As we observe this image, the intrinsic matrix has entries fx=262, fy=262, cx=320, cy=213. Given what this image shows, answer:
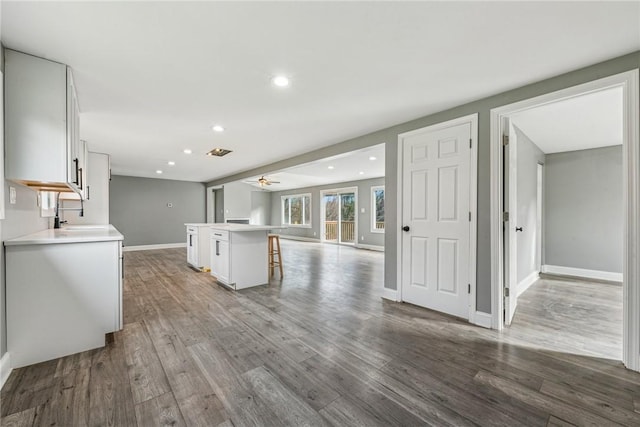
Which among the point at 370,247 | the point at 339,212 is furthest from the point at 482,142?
the point at 339,212

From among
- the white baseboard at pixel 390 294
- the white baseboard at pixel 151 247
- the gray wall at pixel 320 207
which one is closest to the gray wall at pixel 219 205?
the white baseboard at pixel 151 247

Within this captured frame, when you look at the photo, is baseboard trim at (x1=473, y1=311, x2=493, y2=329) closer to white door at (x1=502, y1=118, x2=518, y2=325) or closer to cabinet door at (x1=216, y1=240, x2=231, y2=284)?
white door at (x1=502, y1=118, x2=518, y2=325)

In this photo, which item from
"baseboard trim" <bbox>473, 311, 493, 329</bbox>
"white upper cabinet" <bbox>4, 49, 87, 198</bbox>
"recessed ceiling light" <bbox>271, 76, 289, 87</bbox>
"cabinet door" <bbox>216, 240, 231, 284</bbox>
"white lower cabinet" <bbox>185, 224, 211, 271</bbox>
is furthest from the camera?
"white lower cabinet" <bbox>185, 224, 211, 271</bbox>

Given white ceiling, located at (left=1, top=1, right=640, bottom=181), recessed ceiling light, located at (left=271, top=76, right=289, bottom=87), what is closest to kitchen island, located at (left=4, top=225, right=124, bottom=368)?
white ceiling, located at (left=1, top=1, right=640, bottom=181)

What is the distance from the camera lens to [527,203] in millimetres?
4074

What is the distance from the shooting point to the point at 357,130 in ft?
11.9

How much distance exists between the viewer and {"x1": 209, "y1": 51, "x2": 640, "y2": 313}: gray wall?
205 cm

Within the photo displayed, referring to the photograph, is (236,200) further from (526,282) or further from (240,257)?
(526,282)

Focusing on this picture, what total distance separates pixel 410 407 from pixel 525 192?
387 centimetres

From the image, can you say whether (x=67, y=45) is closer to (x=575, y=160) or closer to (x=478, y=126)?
(x=478, y=126)

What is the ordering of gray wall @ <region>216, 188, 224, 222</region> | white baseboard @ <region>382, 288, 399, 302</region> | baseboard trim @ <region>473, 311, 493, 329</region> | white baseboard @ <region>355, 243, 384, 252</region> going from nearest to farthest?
1. baseboard trim @ <region>473, 311, 493, 329</region>
2. white baseboard @ <region>382, 288, 399, 302</region>
3. white baseboard @ <region>355, 243, 384, 252</region>
4. gray wall @ <region>216, 188, 224, 222</region>

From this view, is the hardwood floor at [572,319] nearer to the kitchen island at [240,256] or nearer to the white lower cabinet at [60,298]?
the kitchen island at [240,256]

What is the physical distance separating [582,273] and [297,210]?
349 inches

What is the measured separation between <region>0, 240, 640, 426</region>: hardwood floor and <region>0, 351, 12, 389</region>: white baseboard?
5 cm
